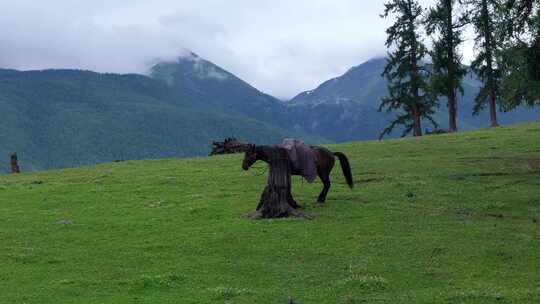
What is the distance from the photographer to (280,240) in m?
18.7

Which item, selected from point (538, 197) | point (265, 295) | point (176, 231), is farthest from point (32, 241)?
point (538, 197)

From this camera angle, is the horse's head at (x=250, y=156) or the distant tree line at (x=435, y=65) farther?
the distant tree line at (x=435, y=65)

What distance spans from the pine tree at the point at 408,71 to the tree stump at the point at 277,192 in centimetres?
4359

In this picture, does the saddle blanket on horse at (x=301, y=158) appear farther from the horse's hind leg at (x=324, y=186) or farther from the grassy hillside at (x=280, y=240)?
the grassy hillside at (x=280, y=240)

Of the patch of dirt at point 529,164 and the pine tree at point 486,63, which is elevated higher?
the pine tree at point 486,63

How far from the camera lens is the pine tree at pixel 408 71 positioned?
2496 inches

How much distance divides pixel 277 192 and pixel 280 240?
12.1 ft

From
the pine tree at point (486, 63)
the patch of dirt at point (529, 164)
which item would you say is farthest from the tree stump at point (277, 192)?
the pine tree at point (486, 63)

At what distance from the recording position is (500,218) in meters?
21.7

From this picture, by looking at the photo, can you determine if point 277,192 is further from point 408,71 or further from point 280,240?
point 408,71

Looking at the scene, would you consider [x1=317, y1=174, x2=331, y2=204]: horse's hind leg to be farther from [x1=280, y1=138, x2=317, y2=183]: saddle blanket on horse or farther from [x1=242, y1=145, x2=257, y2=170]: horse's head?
[x1=242, y1=145, x2=257, y2=170]: horse's head

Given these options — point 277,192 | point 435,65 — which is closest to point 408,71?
point 435,65

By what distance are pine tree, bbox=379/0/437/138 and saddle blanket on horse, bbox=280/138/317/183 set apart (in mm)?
41977

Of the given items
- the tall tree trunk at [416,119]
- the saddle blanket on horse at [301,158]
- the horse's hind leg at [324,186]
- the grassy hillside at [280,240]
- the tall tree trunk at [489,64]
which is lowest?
the grassy hillside at [280,240]
